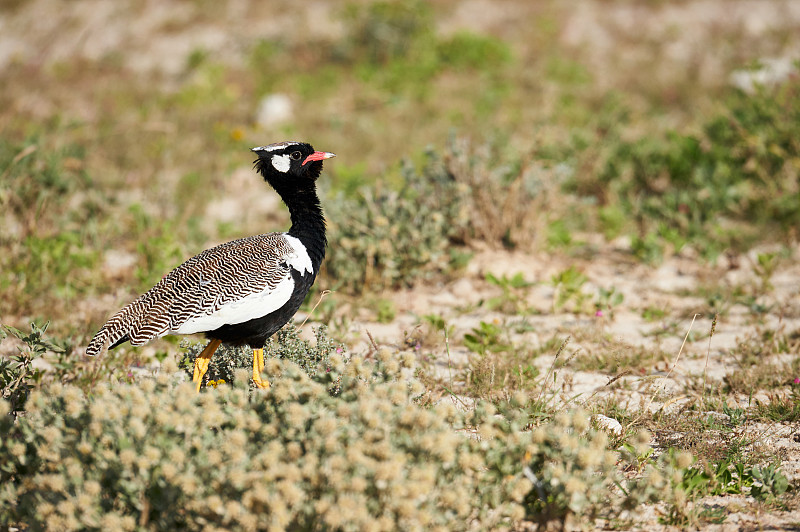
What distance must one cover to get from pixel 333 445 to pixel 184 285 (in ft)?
5.11

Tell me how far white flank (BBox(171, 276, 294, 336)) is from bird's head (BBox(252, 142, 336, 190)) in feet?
2.25

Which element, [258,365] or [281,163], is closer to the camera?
[258,365]

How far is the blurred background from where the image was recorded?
19.4ft

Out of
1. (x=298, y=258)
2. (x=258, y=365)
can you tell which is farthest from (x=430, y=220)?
(x=258, y=365)

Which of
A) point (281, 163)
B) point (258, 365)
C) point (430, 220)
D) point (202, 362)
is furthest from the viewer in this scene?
point (430, 220)

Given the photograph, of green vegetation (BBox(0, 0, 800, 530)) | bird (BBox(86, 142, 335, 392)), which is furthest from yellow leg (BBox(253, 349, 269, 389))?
green vegetation (BBox(0, 0, 800, 530))

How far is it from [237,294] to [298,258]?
412mm

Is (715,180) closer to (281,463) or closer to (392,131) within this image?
(392,131)

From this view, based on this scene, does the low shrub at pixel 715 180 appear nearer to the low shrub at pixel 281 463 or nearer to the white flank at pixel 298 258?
the white flank at pixel 298 258

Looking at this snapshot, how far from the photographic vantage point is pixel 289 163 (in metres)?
3.97

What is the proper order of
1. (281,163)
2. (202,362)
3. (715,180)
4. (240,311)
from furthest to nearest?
(715,180), (281,163), (202,362), (240,311)

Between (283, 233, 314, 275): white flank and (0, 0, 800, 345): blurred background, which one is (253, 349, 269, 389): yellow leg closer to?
(283, 233, 314, 275): white flank

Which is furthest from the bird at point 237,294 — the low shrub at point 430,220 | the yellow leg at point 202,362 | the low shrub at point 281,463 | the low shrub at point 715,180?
the low shrub at point 715,180

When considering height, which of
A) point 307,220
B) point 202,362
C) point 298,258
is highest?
point 307,220
